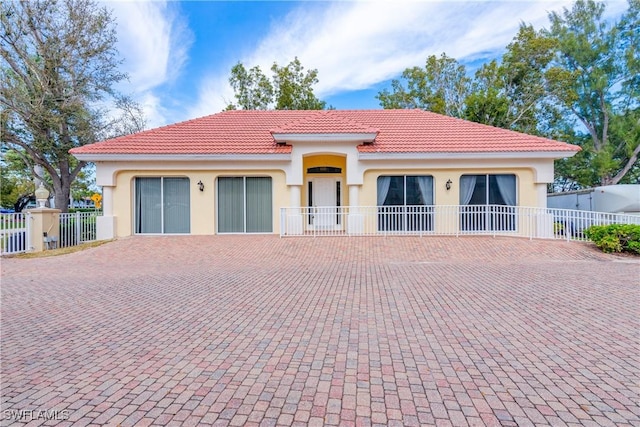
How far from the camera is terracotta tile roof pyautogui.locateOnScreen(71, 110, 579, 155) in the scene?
13680 millimetres

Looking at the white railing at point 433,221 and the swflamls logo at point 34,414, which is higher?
the white railing at point 433,221

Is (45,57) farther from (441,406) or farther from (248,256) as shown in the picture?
(441,406)

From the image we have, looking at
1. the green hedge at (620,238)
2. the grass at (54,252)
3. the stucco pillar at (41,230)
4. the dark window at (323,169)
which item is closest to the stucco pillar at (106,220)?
the grass at (54,252)

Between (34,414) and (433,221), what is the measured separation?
13076 mm

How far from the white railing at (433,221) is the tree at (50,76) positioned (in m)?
13.5

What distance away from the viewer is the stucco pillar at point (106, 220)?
540 inches

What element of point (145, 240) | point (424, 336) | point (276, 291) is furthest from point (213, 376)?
point (145, 240)

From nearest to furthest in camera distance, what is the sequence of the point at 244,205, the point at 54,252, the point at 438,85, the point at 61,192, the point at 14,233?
1. the point at 14,233
2. the point at 54,252
3. the point at 244,205
4. the point at 61,192
5. the point at 438,85

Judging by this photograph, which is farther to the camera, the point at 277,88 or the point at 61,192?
the point at 277,88

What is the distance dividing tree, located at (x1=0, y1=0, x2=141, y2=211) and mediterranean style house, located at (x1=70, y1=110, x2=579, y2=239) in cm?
633

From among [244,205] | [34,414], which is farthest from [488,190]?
[34,414]

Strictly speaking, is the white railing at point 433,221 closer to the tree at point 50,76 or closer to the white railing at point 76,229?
the white railing at point 76,229

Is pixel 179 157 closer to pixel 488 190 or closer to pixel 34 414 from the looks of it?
pixel 34 414

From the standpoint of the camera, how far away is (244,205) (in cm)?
1435
